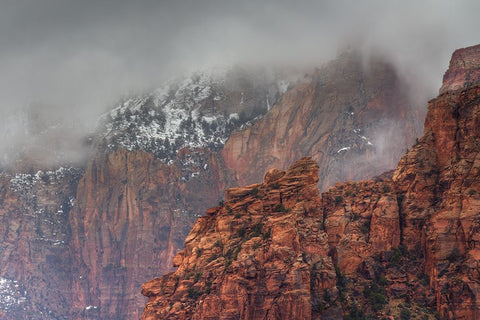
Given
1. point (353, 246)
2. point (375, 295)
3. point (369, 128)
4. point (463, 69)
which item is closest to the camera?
point (375, 295)

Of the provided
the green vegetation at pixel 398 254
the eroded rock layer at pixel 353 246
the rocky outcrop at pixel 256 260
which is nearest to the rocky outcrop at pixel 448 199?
the eroded rock layer at pixel 353 246

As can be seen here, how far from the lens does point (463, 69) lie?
154125 millimetres

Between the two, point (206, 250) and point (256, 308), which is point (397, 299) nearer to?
point (256, 308)

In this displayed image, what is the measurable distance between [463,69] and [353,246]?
160ft

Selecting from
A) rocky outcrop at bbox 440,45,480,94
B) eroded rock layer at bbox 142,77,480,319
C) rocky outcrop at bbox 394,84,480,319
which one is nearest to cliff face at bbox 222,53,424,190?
rocky outcrop at bbox 440,45,480,94

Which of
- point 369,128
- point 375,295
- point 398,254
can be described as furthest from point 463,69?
point 375,295

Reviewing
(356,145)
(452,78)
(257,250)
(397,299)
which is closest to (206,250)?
(257,250)

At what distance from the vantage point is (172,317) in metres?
117

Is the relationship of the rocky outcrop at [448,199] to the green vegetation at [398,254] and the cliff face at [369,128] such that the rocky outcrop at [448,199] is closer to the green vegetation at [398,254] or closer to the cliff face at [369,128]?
the green vegetation at [398,254]

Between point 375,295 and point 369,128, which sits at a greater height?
point 369,128

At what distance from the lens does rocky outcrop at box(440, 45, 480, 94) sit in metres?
151

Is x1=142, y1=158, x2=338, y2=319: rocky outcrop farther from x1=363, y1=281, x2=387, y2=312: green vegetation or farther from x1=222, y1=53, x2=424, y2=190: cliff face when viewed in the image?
x1=222, y1=53, x2=424, y2=190: cliff face

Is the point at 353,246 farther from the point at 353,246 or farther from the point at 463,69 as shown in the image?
the point at 463,69

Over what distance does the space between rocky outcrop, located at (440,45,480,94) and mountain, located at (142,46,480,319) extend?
32904 mm
